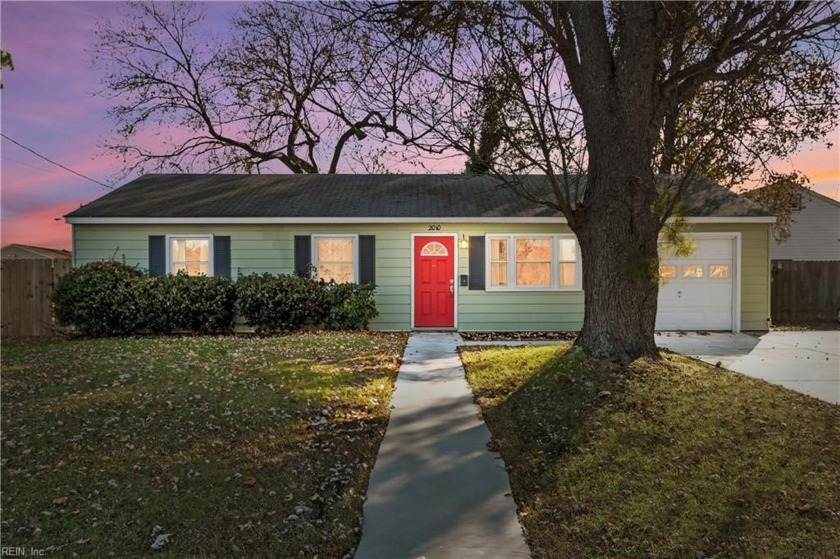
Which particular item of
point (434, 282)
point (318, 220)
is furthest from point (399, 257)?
point (318, 220)

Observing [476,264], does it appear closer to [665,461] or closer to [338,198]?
[338,198]

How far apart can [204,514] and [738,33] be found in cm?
755

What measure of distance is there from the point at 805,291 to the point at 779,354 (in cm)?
787

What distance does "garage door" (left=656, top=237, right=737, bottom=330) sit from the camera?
13.0 metres

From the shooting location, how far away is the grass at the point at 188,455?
10.3 ft

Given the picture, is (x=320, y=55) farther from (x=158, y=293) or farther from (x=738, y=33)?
(x=738, y=33)

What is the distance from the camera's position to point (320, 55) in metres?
20.9

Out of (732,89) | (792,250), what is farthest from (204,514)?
(792,250)

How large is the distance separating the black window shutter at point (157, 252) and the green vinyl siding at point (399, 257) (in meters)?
0.12

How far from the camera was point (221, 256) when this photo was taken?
1283 centimetres

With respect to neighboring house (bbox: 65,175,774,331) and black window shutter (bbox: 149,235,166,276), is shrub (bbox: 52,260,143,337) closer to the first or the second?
black window shutter (bbox: 149,235,166,276)

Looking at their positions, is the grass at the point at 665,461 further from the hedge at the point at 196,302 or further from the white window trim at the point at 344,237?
the white window trim at the point at 344,237

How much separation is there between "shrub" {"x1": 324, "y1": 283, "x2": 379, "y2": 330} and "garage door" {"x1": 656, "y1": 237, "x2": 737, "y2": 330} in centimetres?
720

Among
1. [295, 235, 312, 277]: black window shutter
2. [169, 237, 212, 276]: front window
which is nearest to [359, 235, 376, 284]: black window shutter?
[295, 235, 312, 277]: black window shutter
